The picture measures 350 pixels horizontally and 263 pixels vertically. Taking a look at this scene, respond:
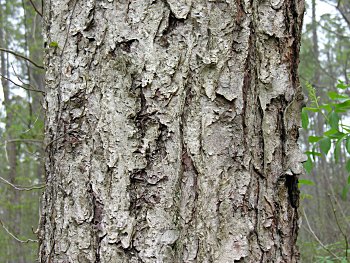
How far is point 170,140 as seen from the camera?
37.1 inches

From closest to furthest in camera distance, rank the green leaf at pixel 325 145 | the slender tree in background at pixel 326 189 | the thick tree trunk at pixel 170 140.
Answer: the thick tree trunk at pixel 170 140 < the green leaf at pixel 325 145 < the slender tree in background at pixel 326 189

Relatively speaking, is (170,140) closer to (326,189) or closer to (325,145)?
(325,145)

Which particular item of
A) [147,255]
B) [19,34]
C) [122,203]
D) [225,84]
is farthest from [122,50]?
[19,34]

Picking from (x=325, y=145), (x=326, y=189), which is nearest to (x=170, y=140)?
(x=325, y=145)

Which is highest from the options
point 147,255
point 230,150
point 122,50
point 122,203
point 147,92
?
point 122,50

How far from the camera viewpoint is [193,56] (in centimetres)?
96

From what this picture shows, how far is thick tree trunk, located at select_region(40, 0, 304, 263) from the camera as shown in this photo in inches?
36.5

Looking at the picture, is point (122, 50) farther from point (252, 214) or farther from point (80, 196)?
point (252, 214)

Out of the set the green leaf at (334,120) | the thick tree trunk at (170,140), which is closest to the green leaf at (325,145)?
the green leaf at (334,120)

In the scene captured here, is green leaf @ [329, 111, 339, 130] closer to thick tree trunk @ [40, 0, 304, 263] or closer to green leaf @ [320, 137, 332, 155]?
green leaf @ [320, 137, 332, 155]

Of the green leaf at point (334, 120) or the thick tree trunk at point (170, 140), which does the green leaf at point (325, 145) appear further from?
the thick tree trunk at point (170, 140)

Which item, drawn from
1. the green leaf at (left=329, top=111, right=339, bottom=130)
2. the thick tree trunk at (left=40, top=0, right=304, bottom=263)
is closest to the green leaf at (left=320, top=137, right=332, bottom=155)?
Answer: the green leaf at (left=329, top=111, right=339, bottom=130)

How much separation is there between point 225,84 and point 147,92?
0.19m

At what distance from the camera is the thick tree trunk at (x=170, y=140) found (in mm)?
928
